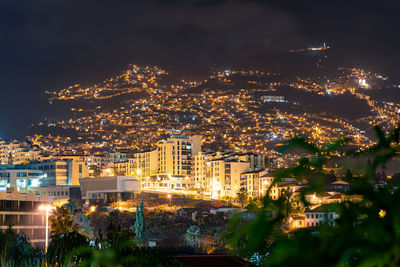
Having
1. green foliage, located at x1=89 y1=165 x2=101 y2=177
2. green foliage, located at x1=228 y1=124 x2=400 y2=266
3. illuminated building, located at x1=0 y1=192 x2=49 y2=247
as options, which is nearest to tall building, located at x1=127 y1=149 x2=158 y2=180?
green foliage, located at x1=89 y1=165 x2=101 y2=177

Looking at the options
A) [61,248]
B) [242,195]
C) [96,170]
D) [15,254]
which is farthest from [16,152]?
[61,248]

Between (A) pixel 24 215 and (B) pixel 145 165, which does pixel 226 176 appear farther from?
(A) pixel 24 215

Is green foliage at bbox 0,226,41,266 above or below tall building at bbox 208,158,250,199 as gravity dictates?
below

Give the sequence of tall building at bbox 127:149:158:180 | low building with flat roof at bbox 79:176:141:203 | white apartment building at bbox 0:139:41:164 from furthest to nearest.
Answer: white apartment building at bbox 0:139:41:164
tall building at bbox 127:149:158:180
low building with flat roof at bbox 79:176:141:203

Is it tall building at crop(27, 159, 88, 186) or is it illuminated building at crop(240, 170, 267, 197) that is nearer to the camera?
illuminated building at crop(240, 170, 267, 197)

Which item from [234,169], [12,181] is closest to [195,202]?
[234,169]

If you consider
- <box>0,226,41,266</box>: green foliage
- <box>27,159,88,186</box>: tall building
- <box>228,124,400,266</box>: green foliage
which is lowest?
<box>0,226,41,266</box>: green foliage

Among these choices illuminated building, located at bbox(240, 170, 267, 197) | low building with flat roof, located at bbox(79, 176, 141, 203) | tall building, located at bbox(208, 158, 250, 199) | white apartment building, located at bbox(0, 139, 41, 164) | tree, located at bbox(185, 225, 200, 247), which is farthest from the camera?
white apartment building, located at bbox(0, 139, 41, 164)

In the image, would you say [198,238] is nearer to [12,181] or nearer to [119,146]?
[12,181]

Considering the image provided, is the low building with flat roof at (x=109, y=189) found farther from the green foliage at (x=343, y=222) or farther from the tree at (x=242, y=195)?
the green foliage at (x=343, y=222)

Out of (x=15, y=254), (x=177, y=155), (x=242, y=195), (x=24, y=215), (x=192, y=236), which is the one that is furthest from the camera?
(x=177, y=155)

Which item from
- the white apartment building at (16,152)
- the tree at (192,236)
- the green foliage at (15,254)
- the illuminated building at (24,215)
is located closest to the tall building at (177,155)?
the white apartment building at (16,152)

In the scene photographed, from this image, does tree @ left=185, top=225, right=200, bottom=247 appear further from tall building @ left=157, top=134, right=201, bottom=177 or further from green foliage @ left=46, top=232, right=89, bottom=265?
green foliage @ left=46, top=232, right=89, bottom=265
